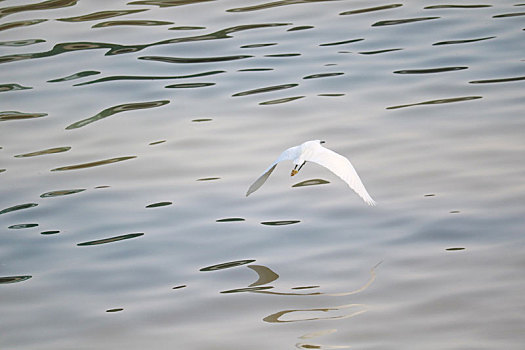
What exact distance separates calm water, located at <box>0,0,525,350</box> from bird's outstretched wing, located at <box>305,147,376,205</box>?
0.49 meters

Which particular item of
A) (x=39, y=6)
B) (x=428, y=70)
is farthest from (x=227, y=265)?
(x=39, y=6)

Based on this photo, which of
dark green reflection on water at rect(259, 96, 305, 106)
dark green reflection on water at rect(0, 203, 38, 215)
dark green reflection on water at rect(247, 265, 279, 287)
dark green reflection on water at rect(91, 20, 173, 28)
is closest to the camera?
dark green reflection on water at rect(247, 265, 279, 287)

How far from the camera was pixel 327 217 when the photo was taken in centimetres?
533

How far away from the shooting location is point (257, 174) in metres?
5.84

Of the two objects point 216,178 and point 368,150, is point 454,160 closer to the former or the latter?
point 368,150

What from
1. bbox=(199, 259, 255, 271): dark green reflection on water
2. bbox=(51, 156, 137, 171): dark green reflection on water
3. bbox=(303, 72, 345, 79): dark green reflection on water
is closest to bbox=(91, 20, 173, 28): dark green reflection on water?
bbox=(303, 72, 345, 79): dark green reflection on water

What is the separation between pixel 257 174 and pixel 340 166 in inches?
49.2

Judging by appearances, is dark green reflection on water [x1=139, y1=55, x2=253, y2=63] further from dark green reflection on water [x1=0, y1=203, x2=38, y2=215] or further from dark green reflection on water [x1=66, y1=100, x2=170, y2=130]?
dark green reflection on water [x1=0, y1=203, x2=38, y2=215]

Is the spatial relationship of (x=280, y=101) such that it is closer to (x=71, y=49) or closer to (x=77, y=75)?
(x=77, y=75)

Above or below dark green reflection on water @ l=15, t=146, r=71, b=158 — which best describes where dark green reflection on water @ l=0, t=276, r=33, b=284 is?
below

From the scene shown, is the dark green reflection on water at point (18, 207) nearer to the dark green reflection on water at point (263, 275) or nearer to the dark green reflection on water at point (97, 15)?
the dark green reflection on water at point (263, 275)

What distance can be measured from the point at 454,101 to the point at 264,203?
1925 mm

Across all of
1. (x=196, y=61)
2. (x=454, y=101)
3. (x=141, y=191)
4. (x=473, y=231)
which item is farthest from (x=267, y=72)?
(x=473, y=231)

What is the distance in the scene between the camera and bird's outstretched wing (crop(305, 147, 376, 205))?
4.56 m
